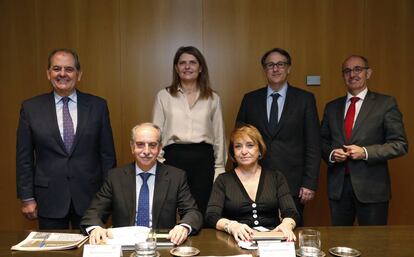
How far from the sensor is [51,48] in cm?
439

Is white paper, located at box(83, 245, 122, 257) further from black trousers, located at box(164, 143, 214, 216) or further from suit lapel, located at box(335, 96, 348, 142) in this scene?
suit lapel, located at box(335, 96, 348, 142)

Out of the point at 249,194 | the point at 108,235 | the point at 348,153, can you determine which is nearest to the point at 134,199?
the point at 108,235

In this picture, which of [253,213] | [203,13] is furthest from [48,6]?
[253,213]

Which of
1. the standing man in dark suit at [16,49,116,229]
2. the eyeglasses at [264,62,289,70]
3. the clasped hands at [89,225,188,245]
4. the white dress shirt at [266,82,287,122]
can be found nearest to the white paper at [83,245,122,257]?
the clasped hands at [89,225,188,245]

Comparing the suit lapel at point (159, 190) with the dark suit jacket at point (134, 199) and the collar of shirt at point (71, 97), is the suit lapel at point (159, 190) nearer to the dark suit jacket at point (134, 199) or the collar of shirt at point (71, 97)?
the dark suit jacket at point (134, 199)

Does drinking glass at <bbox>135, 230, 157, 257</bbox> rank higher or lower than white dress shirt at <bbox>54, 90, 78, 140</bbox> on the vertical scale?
lower

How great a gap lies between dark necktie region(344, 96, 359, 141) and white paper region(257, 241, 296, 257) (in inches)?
65.6

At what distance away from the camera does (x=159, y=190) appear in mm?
2482

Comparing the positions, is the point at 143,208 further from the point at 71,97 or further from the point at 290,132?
the point at 290,132

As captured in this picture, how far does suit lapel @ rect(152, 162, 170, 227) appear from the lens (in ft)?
8.00

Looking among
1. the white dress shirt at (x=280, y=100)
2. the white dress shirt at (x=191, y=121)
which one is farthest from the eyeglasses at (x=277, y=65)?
the white dress shirt at (x=191, y=121)

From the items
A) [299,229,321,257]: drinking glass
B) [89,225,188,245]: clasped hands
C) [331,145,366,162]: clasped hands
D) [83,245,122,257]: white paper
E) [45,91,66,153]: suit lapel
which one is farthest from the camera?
[331,145,366,162]: clasped hands

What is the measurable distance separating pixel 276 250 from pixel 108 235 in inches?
31.4

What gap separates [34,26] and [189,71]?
207 centimetres
